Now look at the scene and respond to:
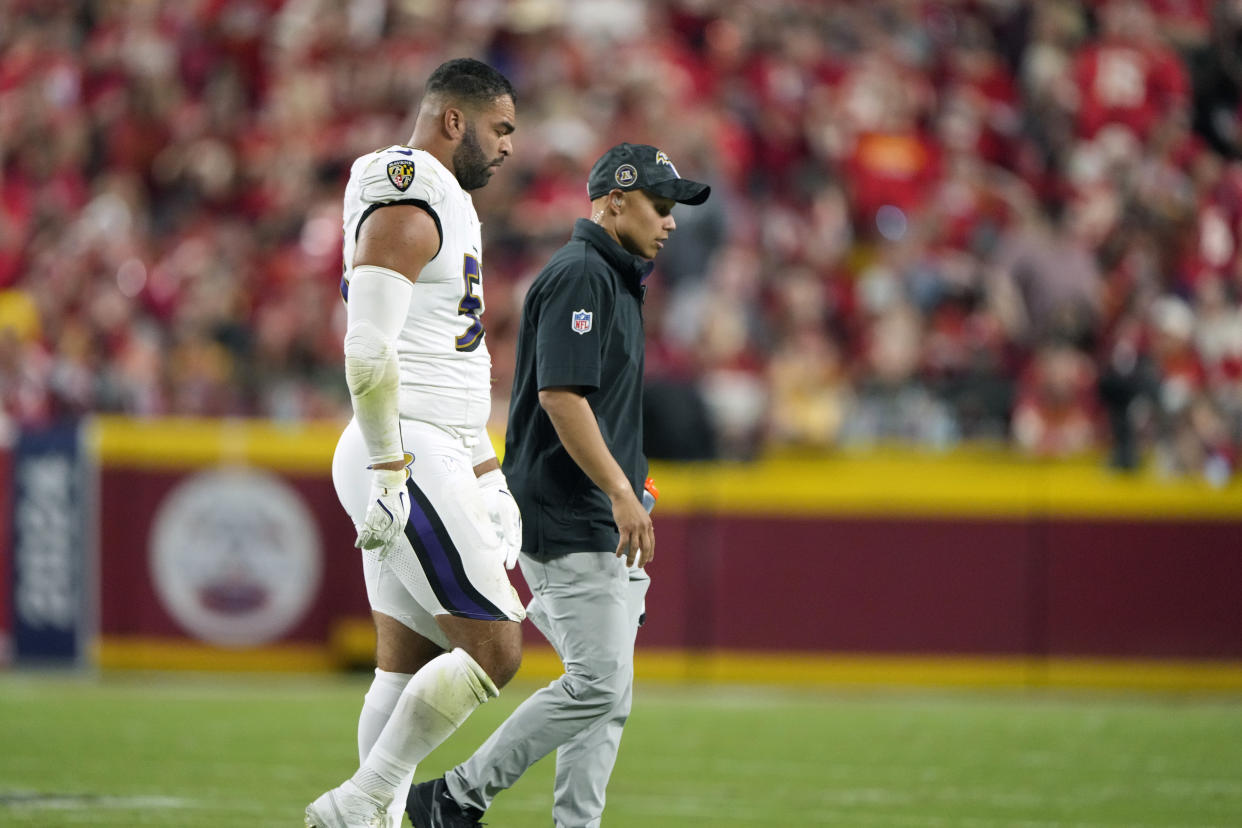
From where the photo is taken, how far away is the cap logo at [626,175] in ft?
18.7

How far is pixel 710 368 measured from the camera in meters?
12.8

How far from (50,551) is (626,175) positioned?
7.71m

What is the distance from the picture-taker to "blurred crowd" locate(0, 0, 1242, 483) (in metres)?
12.5

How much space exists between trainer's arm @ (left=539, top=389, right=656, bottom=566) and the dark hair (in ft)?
2.90

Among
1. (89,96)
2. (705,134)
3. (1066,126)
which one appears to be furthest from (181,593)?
(1066,126)

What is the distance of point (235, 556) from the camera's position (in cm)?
1237

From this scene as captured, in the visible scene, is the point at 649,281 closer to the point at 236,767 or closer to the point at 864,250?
the point at 864,250

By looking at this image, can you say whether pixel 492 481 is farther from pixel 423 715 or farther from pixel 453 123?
pixel 453 123

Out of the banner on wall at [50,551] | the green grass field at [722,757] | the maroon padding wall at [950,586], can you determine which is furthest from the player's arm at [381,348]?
the banner on wall at [50,551]

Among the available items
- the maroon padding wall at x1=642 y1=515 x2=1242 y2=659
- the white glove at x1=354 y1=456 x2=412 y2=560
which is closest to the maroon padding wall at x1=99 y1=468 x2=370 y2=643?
the maroon padding wall at x1=642 y1=515 x2=1242 y2=659

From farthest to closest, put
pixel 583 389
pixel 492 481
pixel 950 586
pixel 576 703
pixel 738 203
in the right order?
pixel 738 203 → pixel 950 586 → pixel 492 481 → pixel 576 703 → pixel 583 389

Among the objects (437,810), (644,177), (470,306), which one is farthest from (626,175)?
(437,810)

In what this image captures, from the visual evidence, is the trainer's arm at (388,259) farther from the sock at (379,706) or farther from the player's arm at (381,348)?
the sock at (379,706)

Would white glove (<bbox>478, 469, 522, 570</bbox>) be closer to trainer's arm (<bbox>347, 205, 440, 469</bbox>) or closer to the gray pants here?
the gray pants
